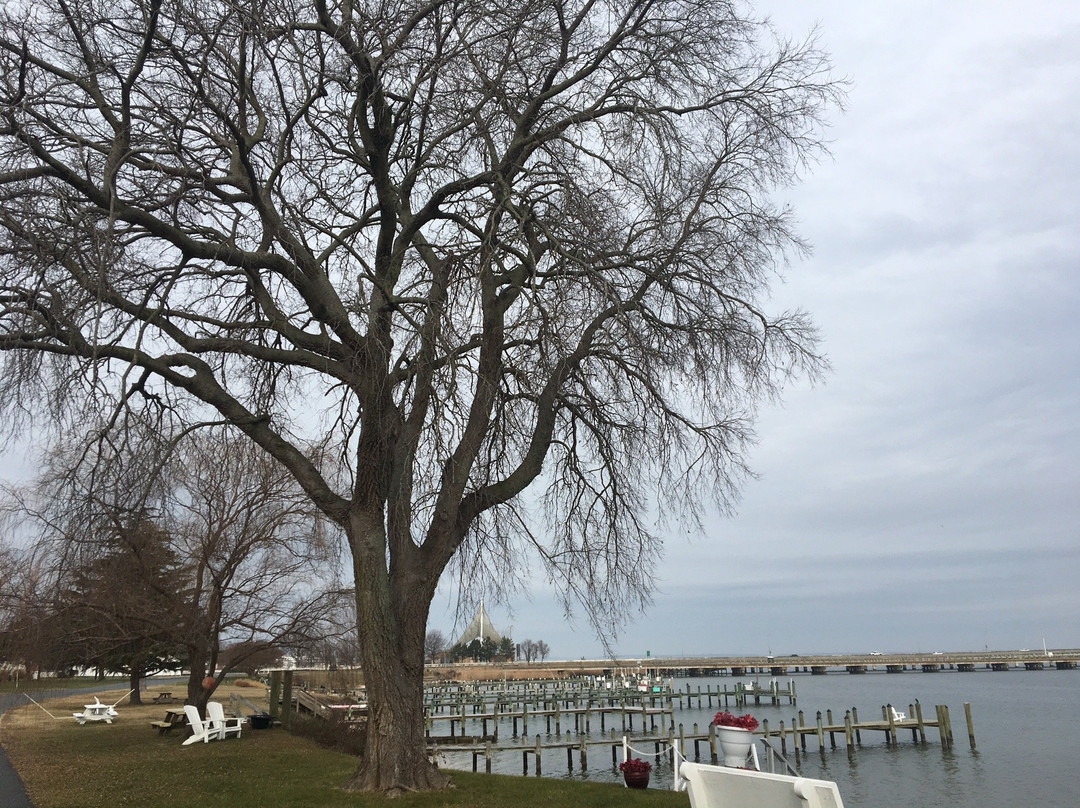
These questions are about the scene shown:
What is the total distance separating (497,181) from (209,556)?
51.1 ft

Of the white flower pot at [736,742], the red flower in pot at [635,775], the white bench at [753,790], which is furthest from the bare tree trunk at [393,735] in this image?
the white bench at [753,790]

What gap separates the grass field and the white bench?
4302 millimetres

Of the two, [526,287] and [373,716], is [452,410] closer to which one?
[526,287]

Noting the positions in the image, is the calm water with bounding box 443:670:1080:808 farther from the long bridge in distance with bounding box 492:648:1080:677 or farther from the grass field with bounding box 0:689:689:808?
the long bridge in distance with bounding box 492:648:1080:677

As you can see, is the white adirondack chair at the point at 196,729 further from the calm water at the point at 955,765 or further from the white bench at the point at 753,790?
the white bench at the point at 753,790

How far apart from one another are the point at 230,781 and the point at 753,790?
32.4 feet

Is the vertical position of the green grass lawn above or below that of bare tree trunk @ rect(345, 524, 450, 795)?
below

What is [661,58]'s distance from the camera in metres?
10.8

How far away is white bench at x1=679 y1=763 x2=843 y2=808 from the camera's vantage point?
18.9ft

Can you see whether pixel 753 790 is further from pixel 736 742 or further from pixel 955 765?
pixel 955 765

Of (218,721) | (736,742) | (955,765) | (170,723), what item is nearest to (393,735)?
(736,742)

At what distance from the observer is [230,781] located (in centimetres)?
1316

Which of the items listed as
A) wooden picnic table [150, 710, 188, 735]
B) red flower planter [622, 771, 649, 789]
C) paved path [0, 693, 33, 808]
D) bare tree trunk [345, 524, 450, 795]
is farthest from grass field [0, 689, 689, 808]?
wooden picnic table [150, 710, 188, 735]

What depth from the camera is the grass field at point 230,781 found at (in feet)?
35.5
